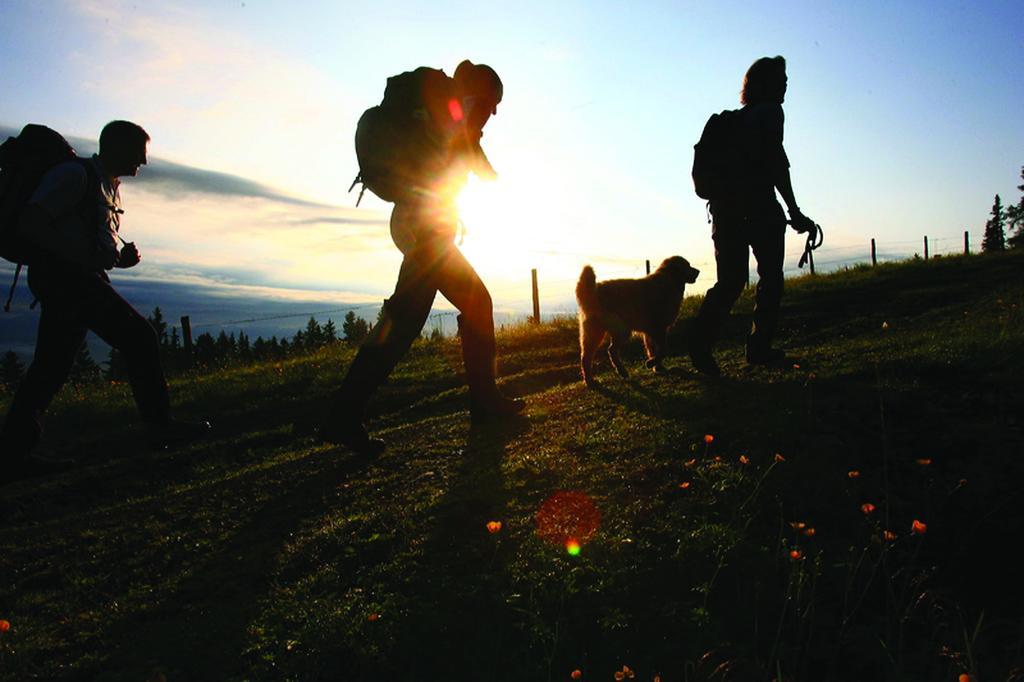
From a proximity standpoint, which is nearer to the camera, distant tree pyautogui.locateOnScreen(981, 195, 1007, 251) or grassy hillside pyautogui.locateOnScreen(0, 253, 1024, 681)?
grassy hillside pyautogui.locateOnScreen(0, 253, 1024, 681)

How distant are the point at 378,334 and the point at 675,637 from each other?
10.6ft

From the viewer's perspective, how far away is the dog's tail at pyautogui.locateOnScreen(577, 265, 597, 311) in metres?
8.42

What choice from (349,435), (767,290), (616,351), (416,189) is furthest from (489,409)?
(767,290)

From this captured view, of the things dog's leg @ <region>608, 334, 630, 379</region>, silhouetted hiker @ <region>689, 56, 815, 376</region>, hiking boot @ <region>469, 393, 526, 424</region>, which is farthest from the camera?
dog's leg @ <region>608, 334, 630, 379</region>

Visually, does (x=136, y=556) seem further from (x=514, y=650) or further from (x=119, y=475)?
(x=119, y=475)

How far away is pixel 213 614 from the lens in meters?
3.24

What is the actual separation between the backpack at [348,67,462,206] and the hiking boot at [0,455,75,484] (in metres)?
3.74

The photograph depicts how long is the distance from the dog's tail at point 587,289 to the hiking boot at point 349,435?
12.9 feet

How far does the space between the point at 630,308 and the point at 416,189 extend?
13.7 ft

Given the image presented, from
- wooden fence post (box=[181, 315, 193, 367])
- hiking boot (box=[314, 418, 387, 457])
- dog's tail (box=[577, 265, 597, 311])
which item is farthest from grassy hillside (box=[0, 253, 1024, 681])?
wooden fence post (box=[181, 315, 193, 367])

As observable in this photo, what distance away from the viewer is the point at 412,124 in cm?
518

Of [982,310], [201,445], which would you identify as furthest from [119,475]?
[982,310]

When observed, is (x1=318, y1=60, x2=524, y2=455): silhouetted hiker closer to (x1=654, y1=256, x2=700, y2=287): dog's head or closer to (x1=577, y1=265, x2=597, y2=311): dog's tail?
(x1=577, y1=265, x2=597, y2=311): dog's tail

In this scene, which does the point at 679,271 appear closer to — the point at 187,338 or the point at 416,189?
the point at 416,189
